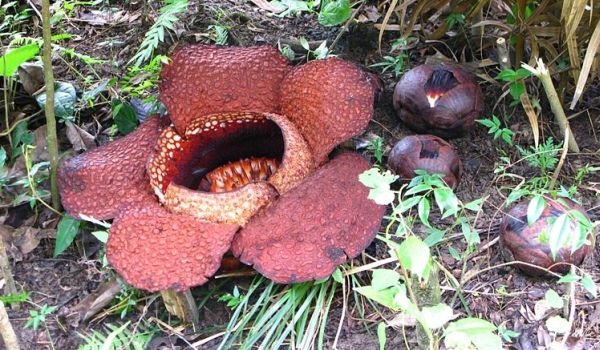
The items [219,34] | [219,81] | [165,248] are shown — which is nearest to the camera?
[165,248]

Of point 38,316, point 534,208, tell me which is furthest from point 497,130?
point 38,316

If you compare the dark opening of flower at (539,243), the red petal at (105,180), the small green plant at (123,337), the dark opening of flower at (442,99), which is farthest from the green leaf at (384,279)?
the dark opening of flower at (442,99)

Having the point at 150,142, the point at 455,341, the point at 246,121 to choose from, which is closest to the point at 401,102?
the point at 246,121

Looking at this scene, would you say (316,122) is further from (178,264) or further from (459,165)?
(178,264)

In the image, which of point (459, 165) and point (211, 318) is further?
point (459, 165)

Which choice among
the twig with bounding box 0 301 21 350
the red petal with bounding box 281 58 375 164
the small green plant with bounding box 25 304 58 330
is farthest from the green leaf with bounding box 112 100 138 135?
the twig with bounding box 0 301 21 350

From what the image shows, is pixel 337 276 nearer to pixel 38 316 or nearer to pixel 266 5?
pixel 38 316

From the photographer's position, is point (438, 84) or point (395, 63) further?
point (395, 63)
